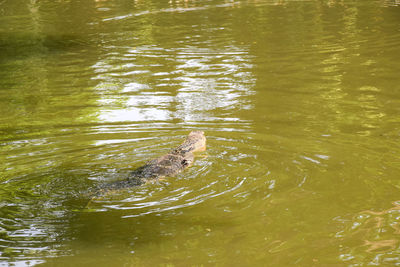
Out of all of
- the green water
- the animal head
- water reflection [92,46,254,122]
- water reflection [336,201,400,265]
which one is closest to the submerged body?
the animal head

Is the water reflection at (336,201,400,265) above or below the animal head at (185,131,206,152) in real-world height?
below

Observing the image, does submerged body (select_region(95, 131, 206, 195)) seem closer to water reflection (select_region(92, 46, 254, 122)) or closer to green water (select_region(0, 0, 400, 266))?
green water (select_region(0, 0, 400, 266))

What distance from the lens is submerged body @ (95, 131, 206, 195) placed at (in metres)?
6.27

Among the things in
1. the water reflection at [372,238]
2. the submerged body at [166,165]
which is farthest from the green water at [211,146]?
the submerged body at [166,165]

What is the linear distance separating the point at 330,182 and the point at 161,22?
43.7ft

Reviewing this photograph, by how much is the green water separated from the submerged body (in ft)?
0.41

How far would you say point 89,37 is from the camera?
1689 cm

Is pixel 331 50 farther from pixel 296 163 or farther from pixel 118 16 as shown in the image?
pixel 118 16

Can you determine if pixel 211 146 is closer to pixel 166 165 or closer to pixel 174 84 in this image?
pixel 166 165

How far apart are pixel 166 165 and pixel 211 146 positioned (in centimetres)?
108

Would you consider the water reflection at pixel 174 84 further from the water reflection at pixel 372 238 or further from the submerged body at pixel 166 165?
the water reflection at pixel 372 238

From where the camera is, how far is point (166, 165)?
6.63m

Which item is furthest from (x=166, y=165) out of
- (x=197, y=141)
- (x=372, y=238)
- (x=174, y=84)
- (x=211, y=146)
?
(x=174, y=84)

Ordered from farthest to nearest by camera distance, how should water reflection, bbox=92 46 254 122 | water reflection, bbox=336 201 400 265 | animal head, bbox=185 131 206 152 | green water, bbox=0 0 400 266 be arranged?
1. water reflection, bbox=92 46 254 122
2. animal head, bbox=185 131 206 152
3. green water, bbox=0 0 400 266
4. water reflection, bbox=336 201 400 265
